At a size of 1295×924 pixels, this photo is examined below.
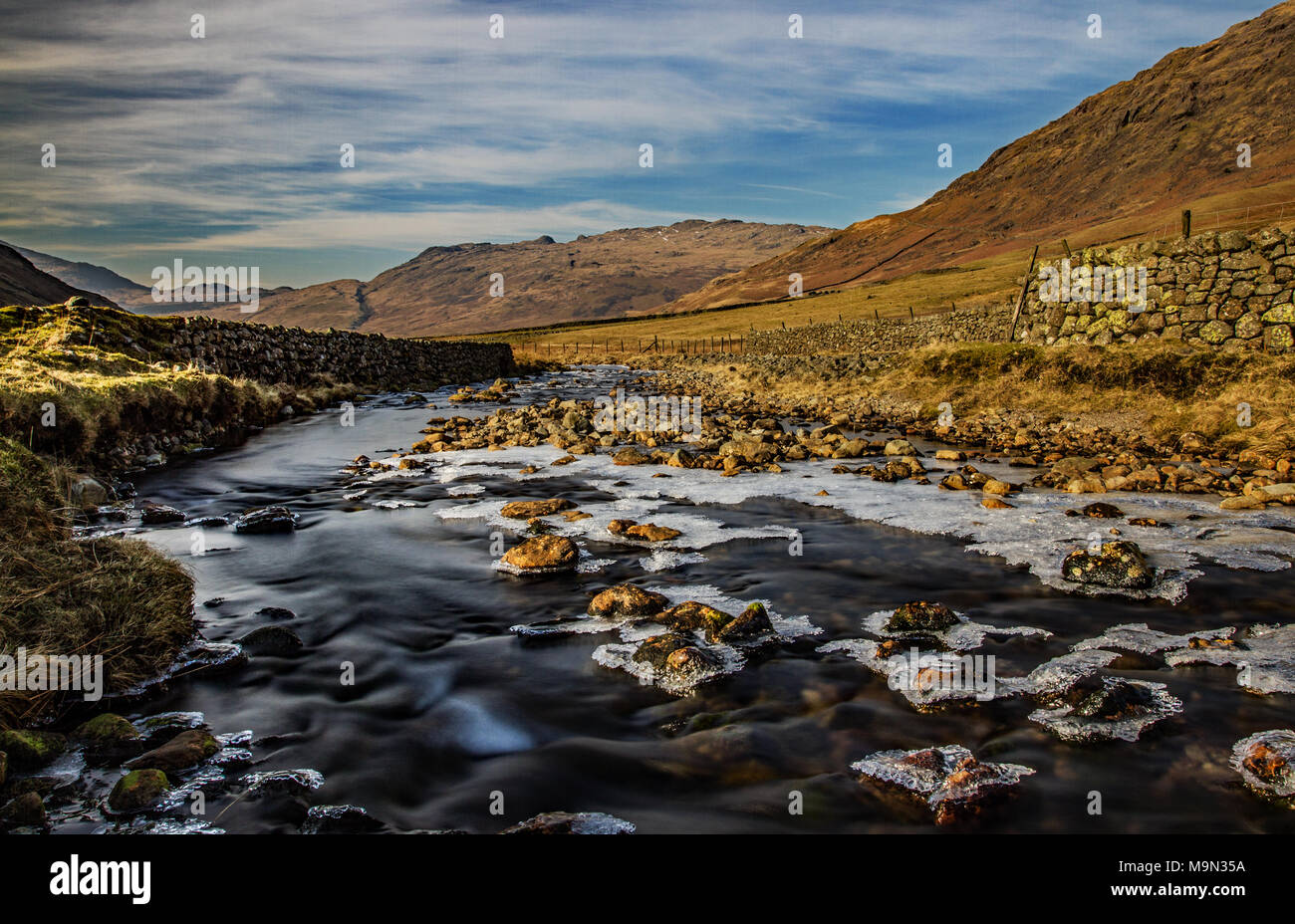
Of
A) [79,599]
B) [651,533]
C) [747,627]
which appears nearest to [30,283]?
Answer: [651,533]

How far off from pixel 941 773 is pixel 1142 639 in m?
3.64

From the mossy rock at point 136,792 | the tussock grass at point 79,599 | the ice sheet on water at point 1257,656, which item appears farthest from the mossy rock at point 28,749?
the ice sheet on water at point 1257,656

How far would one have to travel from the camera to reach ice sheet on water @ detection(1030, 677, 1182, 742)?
5.63m

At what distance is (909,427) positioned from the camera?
884 inches

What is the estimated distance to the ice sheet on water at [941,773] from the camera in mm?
4914

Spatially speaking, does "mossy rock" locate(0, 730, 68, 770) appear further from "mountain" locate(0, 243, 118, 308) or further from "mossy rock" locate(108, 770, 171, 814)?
"mountain" locate(0, 243, 118, 308)

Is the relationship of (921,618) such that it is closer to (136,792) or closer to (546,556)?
(546,556)

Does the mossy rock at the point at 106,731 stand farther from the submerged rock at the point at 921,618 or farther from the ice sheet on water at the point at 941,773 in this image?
the submerged rock at the point at 921,618

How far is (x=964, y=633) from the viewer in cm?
762

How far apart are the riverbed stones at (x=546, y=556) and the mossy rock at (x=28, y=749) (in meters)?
5.62

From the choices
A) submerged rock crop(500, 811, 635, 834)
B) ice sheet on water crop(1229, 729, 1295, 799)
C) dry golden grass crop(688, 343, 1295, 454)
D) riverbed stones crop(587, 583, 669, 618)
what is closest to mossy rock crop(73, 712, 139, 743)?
submerged rock crop(500, 811, 635, 834)

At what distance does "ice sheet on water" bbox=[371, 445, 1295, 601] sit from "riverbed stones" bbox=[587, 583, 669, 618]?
9.13 feet
